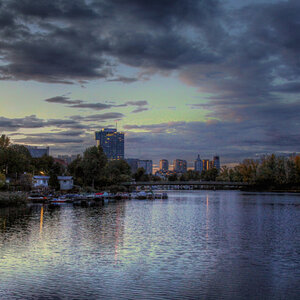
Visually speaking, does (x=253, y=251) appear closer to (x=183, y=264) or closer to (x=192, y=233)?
(x=183, y=264)

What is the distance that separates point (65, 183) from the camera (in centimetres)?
15788

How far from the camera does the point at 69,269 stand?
94.9 ft


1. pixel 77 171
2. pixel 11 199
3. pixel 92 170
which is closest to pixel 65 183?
pixel 92 170

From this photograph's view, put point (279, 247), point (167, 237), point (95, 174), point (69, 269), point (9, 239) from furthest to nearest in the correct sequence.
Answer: point (95, 174), point (167, 237), point (9, 239), point (279, 247), point (69, 269)

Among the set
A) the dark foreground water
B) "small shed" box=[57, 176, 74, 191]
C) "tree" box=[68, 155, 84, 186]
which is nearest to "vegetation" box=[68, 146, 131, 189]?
"tree" box=[68, 155, 84, 186]

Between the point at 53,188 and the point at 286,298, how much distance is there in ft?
434

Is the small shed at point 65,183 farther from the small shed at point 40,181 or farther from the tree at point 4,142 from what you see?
the tree at point 4,142

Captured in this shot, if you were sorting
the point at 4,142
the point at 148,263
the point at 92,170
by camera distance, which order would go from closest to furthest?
1. the point at 148,263
2. the point at 4,142
3. the point at 92,170

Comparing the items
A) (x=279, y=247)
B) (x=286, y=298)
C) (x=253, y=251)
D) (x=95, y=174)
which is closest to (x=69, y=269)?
(x=286, y=298)

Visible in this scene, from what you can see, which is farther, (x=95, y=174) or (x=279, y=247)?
(x=95, y=174)

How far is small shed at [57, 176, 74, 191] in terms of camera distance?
156m

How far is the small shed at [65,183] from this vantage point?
156 meters

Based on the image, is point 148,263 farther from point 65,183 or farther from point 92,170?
point 92,170

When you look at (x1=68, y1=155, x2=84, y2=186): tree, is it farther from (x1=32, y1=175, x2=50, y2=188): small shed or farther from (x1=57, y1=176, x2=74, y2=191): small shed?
(x1=32, y1=175, x2=50, y2=188): small shed
